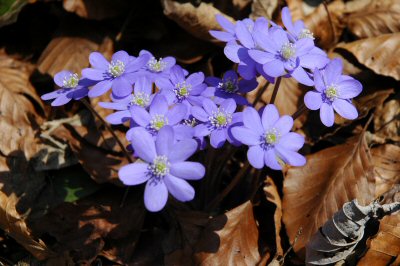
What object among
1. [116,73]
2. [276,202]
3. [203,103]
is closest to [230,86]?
[203,103]

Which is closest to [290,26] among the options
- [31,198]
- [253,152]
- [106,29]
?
[253,152]

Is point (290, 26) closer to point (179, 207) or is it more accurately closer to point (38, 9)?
point (179, 207)

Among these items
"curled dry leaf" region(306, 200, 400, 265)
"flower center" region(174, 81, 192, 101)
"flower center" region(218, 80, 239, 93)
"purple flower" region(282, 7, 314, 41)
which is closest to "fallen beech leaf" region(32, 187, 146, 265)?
"flower center" region(174, 81, 192, 101)

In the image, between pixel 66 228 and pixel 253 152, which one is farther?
pixel 66 228

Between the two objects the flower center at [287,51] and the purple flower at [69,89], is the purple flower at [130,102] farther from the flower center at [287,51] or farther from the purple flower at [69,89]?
the flower center at [287,51]

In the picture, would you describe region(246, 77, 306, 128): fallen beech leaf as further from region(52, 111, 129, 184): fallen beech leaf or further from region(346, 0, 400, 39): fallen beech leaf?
region(52, 111, 129, 184): fallen beech leaf

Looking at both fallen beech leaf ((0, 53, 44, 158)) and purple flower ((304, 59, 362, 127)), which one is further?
fallen beech leaf ((0, 53, 44, 158))

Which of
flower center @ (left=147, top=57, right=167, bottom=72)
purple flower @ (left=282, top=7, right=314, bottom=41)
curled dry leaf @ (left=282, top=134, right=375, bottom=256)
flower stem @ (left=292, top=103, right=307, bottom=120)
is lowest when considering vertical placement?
curled dry leaf @ (left=282, top=134, right=375, bottom=256)
